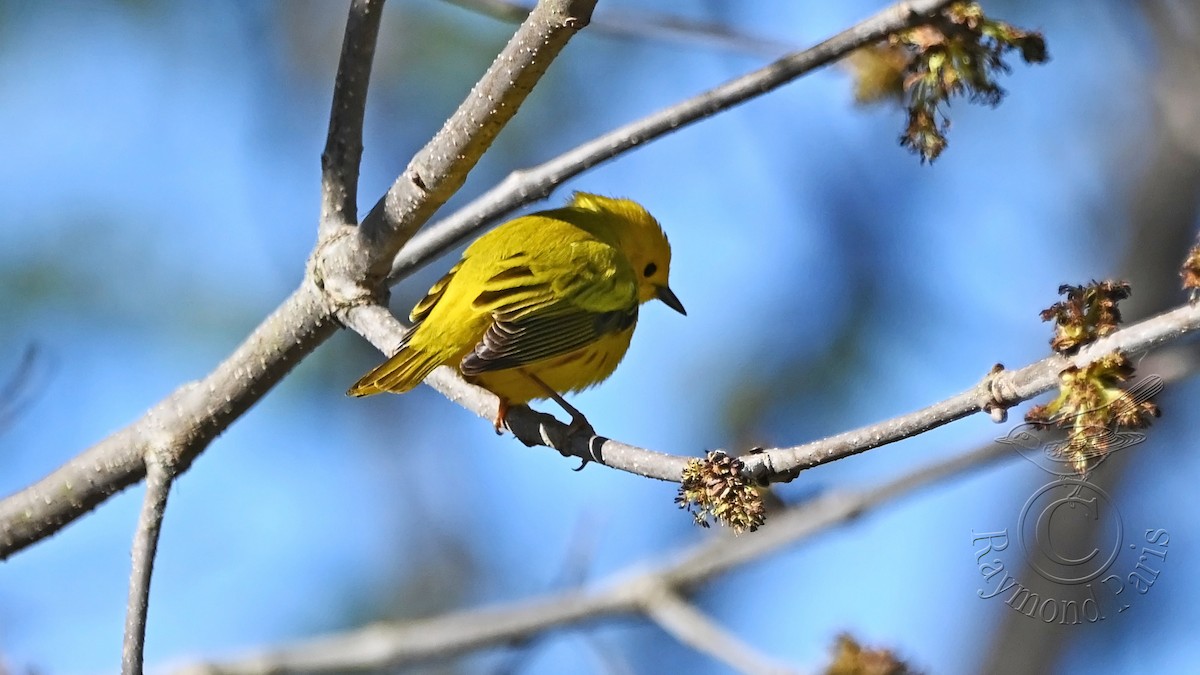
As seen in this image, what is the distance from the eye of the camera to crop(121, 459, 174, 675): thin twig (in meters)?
2.71

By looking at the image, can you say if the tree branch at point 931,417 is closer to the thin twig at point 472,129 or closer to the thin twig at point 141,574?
the thin twig at point 472,129

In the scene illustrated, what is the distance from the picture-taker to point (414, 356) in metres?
3.80

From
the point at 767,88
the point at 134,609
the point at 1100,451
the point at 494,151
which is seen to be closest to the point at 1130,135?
the point at 494,151

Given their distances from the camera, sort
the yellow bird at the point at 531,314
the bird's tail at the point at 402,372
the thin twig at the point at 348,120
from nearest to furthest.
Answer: the thin twig at the point at 348,120
the bird's tail at the point at 402,372
the yellow bird at the point at 531,314

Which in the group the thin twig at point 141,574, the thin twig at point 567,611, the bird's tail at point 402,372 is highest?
the bird's tail at point 402,372

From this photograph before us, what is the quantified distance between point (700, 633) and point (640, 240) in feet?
7.58

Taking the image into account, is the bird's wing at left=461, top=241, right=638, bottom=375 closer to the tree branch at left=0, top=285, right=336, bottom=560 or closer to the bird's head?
the bird's head

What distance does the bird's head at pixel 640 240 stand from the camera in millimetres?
5602

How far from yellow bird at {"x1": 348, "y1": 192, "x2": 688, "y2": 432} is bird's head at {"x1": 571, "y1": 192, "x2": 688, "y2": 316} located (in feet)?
0.13

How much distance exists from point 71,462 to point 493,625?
1.60 m

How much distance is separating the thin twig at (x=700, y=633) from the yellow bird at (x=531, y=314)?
77 centimetres

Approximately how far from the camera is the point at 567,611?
4.36 m

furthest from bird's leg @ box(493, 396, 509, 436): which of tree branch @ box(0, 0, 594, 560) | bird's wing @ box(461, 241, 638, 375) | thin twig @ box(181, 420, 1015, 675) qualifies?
thin twig @ box(181, 420, 1015, 675)

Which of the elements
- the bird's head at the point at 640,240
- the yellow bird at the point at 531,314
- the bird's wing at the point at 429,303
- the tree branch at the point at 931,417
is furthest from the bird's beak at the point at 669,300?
the tree branch at the point at 931,417
